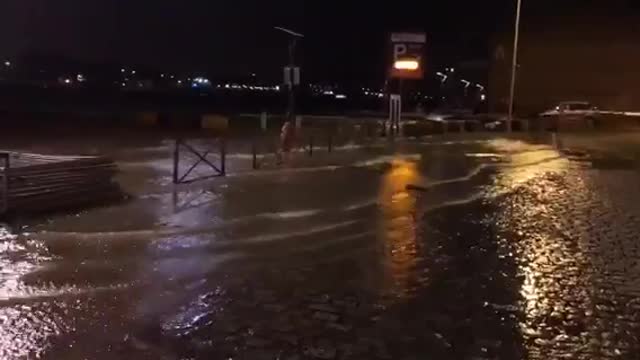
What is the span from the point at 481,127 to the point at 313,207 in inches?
1290

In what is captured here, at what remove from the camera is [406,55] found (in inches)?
1452

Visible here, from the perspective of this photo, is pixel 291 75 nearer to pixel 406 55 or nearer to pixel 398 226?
pixel 406 55

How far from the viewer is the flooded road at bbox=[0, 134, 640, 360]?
727 cm

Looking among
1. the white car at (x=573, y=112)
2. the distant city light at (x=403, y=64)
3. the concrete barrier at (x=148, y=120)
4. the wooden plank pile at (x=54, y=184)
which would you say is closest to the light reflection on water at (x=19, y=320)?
the wooden plank pile at (x=54, y=184)

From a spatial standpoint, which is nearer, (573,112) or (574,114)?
(574,114)

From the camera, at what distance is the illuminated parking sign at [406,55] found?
120ft

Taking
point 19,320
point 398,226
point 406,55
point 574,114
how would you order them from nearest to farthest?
point 19,320, point 398,226, point 406,55, point 574,114

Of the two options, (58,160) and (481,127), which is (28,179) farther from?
(481,127)

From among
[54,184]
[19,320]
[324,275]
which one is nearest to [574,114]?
[54,184]

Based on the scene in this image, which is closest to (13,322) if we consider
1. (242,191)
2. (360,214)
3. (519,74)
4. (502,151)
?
(360,214)

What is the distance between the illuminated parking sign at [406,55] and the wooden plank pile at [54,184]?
22.2 meters

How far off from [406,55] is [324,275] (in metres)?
27.9

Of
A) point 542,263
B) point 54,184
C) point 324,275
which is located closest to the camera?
point 324,275

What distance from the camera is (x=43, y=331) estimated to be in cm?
740
